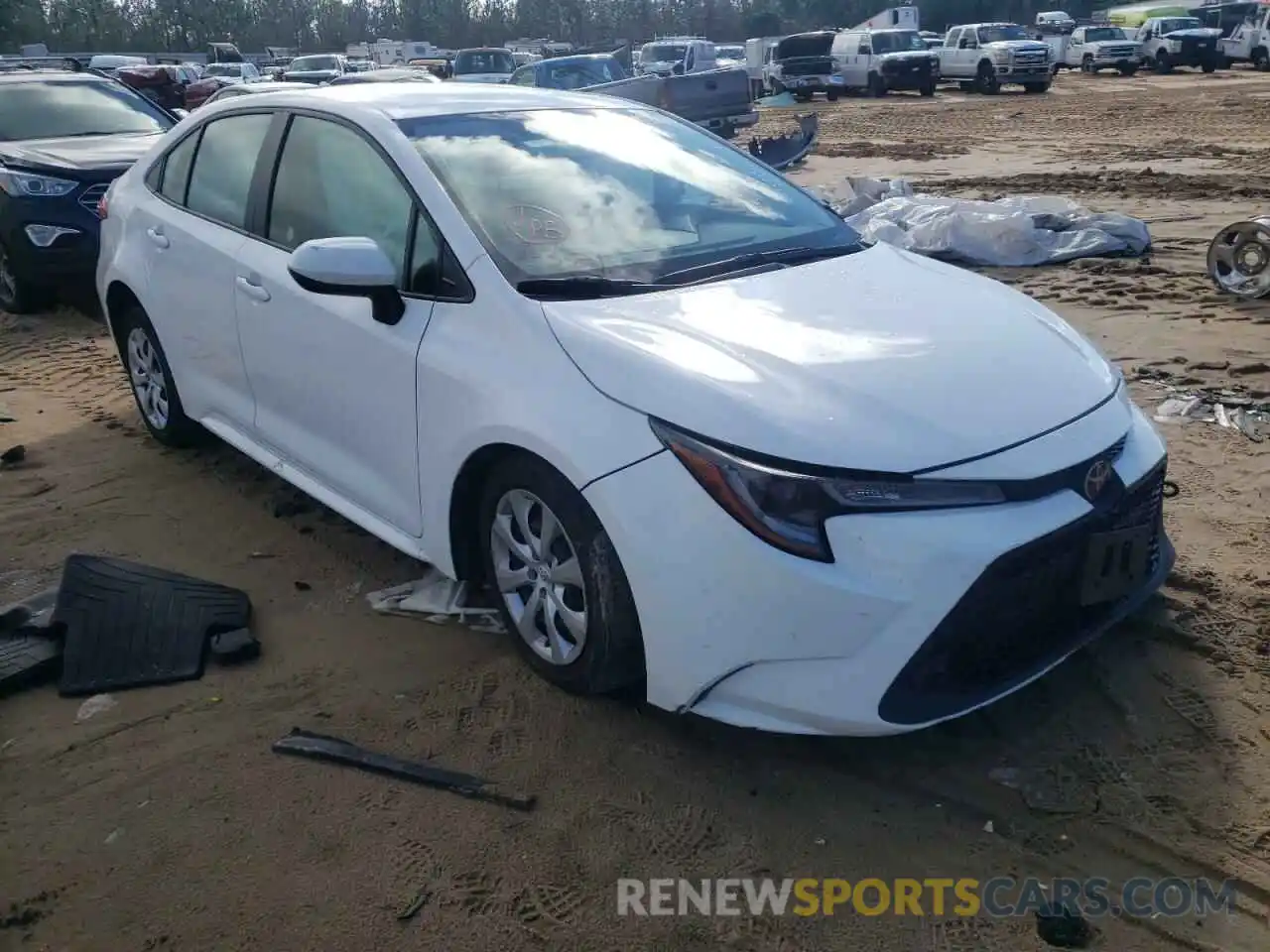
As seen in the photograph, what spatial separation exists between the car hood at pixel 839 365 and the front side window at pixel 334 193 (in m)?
0.78

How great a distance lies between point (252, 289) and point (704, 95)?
12037mm

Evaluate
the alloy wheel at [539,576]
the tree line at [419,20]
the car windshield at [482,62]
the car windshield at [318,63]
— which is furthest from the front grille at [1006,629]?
the tree line at [419,20]

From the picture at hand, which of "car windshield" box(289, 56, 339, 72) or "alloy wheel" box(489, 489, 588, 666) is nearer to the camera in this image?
"alloy wheel" box(489, 489, 588, 666)

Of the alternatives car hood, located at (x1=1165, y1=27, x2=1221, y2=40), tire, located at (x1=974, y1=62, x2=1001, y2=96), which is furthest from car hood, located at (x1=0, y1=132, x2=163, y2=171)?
car hood, located at (x1=1165, y1=27, x2=1221, y2=40)

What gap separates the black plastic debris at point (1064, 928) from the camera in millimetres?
2342

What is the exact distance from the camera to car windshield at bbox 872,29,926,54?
3119cm

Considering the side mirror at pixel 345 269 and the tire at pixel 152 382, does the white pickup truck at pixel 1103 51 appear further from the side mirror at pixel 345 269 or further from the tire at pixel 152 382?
the side mirror at pixel 345 269

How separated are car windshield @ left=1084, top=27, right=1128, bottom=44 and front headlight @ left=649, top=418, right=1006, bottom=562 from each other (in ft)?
125

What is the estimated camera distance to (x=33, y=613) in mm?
3729

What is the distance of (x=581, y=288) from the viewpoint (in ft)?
10.4

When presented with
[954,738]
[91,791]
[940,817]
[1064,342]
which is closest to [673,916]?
[940,817]

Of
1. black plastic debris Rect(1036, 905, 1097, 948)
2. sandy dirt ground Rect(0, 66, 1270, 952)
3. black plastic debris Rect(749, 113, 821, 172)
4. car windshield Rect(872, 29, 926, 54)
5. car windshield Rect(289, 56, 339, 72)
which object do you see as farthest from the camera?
car windshield Rect(289, 56, 339, 72)

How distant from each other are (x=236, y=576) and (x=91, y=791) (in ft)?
4.06

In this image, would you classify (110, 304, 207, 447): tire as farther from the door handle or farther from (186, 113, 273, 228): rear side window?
the door handle
